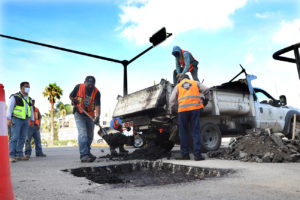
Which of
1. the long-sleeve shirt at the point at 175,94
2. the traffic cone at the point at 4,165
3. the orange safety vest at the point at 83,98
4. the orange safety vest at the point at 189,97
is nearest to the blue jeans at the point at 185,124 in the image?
the orange safety vest at the point at 189,97

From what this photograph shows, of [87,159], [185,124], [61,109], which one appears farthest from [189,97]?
[61,109]

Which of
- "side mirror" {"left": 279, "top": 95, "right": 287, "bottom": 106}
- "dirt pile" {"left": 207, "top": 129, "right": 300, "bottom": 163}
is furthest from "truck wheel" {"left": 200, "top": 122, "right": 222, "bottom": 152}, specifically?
"side mirror" {"left": 279, "top": 95, "right": 287, "bottom": 106}

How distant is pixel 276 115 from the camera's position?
866 centimetres

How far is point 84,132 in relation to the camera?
18.8ft

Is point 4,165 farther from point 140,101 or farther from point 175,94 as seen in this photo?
point 140,101

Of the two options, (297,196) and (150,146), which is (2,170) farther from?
(150,146)

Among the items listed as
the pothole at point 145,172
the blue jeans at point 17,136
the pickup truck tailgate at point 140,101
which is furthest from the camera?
the pickup truck tailgate at point 140,101

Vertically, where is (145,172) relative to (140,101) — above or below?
below

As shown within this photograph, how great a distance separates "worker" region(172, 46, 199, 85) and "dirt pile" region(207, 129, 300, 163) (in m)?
2.23

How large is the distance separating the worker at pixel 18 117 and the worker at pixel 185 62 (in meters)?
4.04

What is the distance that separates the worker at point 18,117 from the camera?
6.31 metres

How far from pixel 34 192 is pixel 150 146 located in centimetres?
439

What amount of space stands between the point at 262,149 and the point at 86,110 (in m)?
3.99

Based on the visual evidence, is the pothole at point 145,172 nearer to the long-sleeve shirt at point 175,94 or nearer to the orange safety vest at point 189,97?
the orange safety vest at point 189,97
